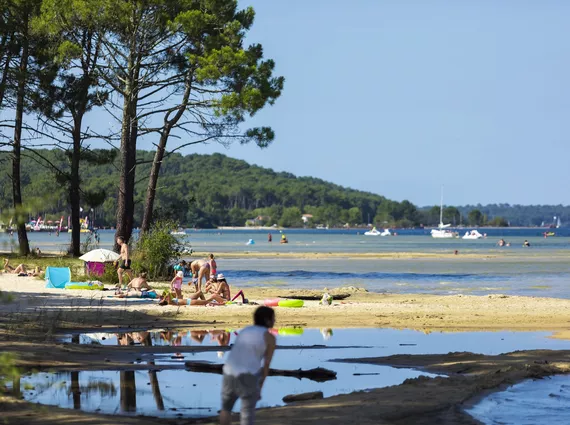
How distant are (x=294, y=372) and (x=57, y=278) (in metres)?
16.0

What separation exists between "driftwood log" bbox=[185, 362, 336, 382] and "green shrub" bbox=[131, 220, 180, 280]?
18246 mm

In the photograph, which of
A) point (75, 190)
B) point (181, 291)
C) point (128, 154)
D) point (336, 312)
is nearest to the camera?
point (336, 312)

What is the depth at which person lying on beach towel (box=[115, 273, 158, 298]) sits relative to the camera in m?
25.5

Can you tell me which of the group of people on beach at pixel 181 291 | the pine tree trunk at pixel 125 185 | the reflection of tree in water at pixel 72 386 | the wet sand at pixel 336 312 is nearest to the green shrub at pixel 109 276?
the group of people on beach at pixel 181 291

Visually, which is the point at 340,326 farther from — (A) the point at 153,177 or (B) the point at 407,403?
(A) the point at 153,177

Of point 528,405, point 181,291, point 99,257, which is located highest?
→ point 99,257

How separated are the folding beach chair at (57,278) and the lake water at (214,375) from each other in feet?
32.6

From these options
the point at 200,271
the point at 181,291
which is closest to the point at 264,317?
the point at 181,291

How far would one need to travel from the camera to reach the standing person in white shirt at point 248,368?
27.2ft

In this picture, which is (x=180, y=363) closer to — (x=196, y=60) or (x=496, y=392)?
(x=496, y=392)

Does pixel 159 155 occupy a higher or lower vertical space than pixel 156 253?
higher

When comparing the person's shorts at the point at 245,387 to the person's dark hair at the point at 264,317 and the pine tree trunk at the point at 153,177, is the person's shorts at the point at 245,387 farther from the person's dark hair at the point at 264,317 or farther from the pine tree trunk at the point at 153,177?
the pine tree trunk at the point at 153,177

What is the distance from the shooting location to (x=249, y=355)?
8.31 m

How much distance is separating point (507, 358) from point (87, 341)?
22.9 feet
